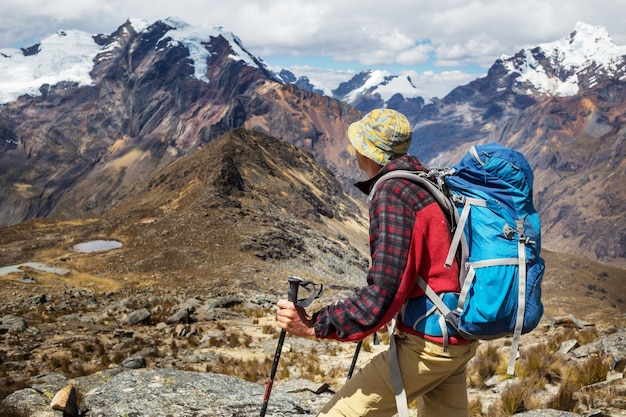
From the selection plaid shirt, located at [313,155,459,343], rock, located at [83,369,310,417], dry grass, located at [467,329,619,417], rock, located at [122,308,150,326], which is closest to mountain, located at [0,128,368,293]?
rock, located at [122,308,150,326]

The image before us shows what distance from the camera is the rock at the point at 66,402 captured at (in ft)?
19.0

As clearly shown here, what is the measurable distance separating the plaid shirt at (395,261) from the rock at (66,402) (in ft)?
12.9

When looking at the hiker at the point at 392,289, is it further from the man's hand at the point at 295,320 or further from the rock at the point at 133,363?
the rock at the point at 133,363

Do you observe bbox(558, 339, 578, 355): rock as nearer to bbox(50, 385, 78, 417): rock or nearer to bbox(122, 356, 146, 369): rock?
bbox(50, 385, 78, 417): rock

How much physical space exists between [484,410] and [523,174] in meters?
4.61

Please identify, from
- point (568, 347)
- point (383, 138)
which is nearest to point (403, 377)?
point (383, 138)

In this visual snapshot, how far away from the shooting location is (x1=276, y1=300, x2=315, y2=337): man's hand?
137 inches

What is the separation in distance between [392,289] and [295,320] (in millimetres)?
763

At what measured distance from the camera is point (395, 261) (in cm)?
314

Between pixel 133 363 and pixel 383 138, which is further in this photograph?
pixel 133 363

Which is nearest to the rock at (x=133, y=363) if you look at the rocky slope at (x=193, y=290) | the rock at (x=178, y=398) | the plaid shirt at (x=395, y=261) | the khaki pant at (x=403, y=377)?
the rocky slope at (x=193, y=290)

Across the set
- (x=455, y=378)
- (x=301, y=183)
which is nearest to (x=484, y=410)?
(x=455, y=378)

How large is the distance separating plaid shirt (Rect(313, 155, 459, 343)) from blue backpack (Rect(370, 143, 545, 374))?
0.28ft

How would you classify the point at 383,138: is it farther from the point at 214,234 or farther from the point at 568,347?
the point at 214,234
